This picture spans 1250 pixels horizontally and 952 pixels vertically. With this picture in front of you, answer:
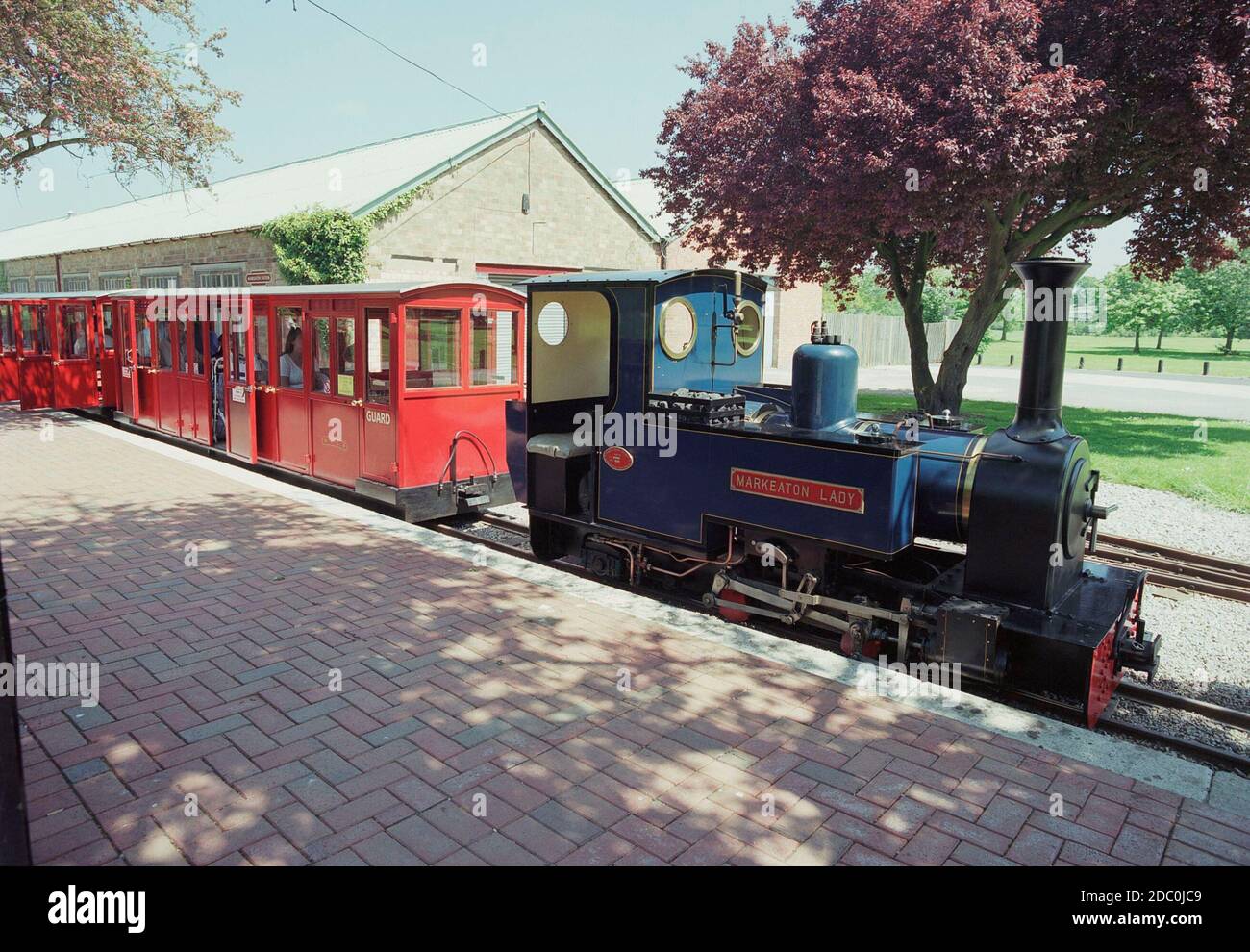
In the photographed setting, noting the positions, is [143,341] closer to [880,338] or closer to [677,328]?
[677,328]

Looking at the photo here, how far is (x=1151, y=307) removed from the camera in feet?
201

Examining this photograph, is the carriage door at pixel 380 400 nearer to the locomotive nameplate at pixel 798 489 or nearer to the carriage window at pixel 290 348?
the carriage window at pixel 290 348

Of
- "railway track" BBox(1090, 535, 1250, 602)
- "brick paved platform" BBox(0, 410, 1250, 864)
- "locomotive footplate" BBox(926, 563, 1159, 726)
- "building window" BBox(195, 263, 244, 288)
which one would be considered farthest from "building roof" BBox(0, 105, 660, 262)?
"locomotive footplate" BBox(926, 563, 1159, 726)

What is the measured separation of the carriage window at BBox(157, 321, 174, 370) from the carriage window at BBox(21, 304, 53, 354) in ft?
16.9

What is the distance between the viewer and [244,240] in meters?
19.7

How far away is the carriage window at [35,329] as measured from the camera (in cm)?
1694

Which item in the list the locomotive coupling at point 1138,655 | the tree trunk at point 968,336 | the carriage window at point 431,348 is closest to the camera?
the locomotive coupling at point 1138,655

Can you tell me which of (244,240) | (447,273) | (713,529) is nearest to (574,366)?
(713,529)

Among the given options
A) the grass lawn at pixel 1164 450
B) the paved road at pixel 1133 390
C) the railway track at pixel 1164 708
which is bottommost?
the railway track at pixel 1164 708

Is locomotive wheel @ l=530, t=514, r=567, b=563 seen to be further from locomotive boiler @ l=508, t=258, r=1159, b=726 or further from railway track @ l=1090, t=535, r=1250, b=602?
railway track @ l=1090, t=535, r=1250, b=602

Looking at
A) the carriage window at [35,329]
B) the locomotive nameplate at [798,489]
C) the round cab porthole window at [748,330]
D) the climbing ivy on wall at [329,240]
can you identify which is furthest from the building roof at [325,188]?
the locomotive nameplate at [798,489]

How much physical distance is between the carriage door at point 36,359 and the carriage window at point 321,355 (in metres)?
9.55

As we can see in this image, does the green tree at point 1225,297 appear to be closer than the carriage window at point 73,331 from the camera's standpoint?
No
